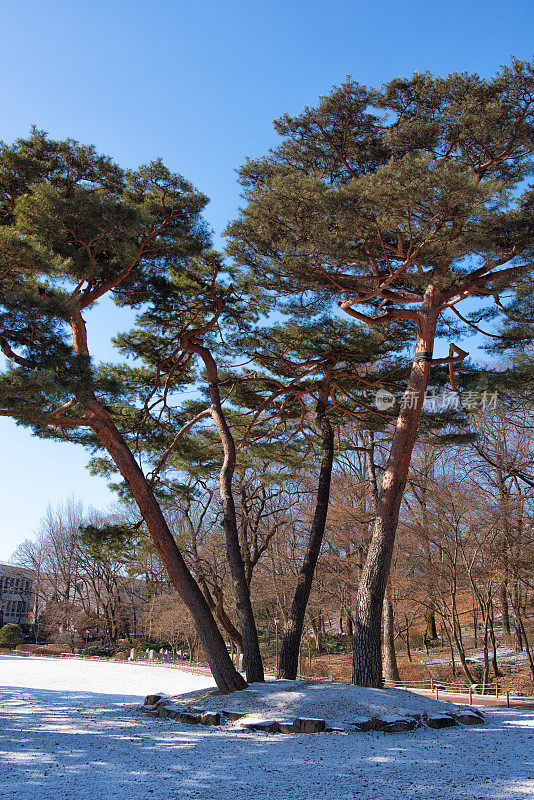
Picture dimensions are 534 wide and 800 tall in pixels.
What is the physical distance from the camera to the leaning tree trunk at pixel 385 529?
8.43 m

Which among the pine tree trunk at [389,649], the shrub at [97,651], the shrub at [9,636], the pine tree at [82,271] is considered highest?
the pine tree at [82,271]

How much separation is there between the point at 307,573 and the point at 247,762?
532cm

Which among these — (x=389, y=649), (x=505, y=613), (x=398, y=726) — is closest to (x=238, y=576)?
(x=398, y=726)

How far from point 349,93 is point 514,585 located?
13.1m

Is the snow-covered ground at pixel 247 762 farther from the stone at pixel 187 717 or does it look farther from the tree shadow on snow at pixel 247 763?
the stone at pixel 187 717

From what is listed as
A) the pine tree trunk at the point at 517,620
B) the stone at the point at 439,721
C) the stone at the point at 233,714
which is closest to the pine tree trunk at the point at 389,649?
the pine tree trunk at the point at 517,620

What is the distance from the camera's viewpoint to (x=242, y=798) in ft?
13.9

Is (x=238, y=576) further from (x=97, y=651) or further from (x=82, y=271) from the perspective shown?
(x=97, y=651)

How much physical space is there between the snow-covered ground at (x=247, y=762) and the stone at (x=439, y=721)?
7.8 inches

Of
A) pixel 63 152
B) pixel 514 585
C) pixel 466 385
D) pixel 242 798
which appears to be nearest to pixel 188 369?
pixel 63 152

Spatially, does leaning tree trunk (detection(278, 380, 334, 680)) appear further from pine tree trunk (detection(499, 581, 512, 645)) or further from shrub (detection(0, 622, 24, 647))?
shrub (detection(0, 622, 24, 647))

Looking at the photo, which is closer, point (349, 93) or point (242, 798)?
point (242, 798)

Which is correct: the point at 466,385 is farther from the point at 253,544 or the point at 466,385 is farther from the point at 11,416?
the point at 253,544

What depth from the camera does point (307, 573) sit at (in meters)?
10.6
